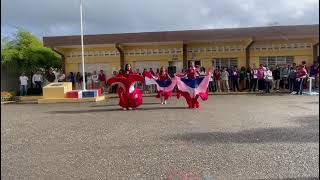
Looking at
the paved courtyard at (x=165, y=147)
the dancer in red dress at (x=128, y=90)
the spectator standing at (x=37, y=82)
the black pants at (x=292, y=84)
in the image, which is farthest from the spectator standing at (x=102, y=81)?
the paved courtyard at (x=165, y=147)

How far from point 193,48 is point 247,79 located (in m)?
5.19

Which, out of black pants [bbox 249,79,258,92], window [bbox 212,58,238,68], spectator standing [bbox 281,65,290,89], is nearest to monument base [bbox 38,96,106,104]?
black pants [bbox 249,79,258,92]

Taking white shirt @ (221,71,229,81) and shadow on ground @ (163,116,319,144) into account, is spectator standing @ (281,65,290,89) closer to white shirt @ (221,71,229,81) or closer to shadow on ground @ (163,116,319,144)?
white shirt @ (221,71,229,81)

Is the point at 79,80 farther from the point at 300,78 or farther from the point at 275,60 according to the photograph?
the point at 300,78

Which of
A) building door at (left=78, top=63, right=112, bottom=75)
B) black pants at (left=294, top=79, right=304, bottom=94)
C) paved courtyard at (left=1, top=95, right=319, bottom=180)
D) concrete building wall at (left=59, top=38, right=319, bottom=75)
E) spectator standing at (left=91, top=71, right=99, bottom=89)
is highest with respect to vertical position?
concrete building wall at (left=59, top=38, right=319, bottom=75)

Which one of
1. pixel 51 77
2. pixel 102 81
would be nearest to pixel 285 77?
pixel 102 81

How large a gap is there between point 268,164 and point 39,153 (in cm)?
421

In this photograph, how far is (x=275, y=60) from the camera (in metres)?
31.6

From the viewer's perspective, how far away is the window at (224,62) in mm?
31967

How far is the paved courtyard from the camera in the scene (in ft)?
24.0

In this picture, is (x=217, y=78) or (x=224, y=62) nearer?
(x=217, y=78)

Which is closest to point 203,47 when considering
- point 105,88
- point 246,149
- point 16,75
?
point 105,88

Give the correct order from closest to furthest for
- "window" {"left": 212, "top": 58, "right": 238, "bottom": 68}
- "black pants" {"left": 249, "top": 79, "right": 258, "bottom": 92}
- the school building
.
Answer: "black pants" {"left": 249, "top": 79, "right": 258, "bottom": 92}
the school building
"window" {"left": 212, "top": 58, "right": 238, "bottom": 68}

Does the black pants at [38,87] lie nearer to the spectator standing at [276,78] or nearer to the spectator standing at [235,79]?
the spectator standing at [235,79]
